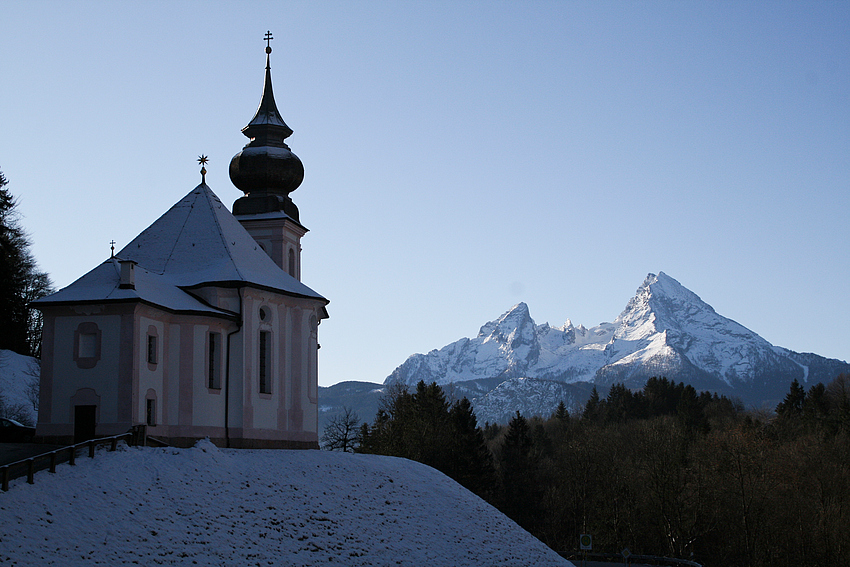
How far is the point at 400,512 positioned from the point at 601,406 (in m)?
114

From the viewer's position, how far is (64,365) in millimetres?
37688

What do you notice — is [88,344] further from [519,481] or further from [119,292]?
[519,481]

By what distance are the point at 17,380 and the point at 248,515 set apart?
122 ft

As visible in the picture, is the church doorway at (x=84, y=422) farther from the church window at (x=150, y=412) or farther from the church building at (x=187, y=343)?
the church window at (x=150, y=412)

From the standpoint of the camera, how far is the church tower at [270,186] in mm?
53094

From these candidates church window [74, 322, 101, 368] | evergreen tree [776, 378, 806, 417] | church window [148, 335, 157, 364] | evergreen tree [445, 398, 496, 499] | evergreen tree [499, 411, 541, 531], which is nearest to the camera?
church window [74, 322, 101, 368]

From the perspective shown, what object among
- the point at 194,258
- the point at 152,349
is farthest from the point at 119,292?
the point at 194,258

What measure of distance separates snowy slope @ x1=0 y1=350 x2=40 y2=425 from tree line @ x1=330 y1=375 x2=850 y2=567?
24.5 meters

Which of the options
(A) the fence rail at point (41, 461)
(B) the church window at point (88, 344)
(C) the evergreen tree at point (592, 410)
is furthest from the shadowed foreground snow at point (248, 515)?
(C) the evergreen tree at point (592, 410)

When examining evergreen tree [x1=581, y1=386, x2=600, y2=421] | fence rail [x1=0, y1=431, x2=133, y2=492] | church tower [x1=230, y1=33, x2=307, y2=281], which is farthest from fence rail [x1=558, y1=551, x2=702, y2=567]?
evergreen tree [x1=581, y1=386, x2=600, y2=421]

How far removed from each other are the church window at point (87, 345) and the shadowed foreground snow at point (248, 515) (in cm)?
528

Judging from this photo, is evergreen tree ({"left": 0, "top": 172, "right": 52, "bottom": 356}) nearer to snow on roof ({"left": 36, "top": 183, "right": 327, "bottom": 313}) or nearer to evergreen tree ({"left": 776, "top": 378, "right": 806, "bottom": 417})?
snow on roof ({"left": 36, "top": 183, "right": 327, "bottom": 313})

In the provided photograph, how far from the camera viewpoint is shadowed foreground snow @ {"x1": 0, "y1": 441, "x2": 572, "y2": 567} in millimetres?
27219

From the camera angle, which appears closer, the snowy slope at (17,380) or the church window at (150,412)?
the church window at (150,412)
